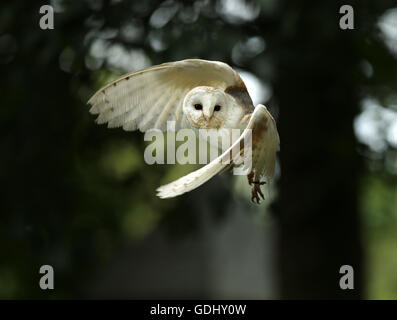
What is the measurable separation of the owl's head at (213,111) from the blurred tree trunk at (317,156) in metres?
1.79

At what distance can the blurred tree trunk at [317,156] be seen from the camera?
279 centimetres

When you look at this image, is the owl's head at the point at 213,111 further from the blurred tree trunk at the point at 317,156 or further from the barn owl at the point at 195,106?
the blurred tree trunk at the point at 317,156

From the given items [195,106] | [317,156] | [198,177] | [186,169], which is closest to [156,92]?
[195,106]

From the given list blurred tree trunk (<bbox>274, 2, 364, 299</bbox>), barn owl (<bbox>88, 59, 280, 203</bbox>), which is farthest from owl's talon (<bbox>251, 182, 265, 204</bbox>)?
blurred tree trunk (<bbox>274, 2, 364, 299</bbox>)

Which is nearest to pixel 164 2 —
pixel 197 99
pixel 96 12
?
pixel 96 12

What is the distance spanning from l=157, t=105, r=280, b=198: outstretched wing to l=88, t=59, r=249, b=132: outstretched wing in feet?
0.19

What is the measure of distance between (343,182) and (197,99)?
9.44 feet

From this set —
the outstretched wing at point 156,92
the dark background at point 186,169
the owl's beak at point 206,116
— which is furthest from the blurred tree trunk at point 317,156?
the owl's beak at point 206,116

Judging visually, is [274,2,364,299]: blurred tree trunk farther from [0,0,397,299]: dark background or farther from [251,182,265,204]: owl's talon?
[251,182,265,204]: owl's talon

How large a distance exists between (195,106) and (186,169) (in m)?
3.60

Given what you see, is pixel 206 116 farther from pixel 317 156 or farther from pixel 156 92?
pixel 317 156
